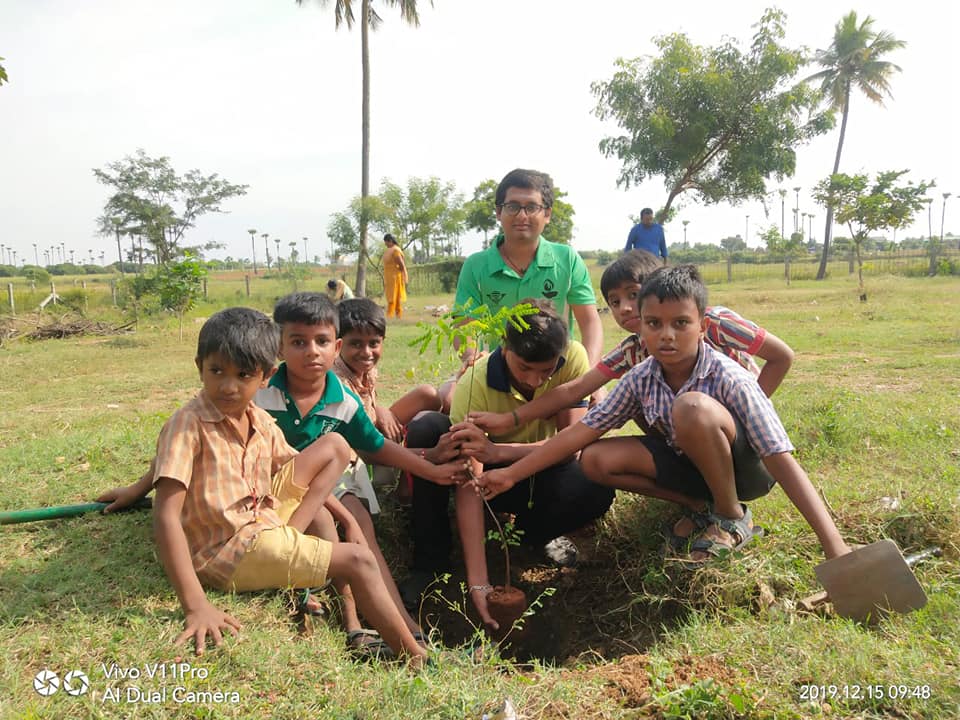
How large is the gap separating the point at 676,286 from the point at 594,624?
1450mm

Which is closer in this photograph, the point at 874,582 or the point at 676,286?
the point at 874,582

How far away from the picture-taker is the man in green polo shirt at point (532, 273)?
352 centimetres

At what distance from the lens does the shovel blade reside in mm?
2160

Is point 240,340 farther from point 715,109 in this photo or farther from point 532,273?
point 715,109

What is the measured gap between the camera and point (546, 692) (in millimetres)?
1939

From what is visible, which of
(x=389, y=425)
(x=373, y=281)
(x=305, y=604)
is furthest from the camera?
(x=373, y=281)

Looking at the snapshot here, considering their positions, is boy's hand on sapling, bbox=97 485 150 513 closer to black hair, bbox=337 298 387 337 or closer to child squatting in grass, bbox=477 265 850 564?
black hair, bbox=337 298 387 337

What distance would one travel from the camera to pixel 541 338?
109 inches

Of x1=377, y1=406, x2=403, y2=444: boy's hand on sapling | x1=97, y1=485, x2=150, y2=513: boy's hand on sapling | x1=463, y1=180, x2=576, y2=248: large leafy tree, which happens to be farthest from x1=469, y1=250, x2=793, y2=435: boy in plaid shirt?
x1=463, y1=180, x2=576, y2=248: large leafy tree

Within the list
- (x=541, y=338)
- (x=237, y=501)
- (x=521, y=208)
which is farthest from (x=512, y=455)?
(x=521, y=208)

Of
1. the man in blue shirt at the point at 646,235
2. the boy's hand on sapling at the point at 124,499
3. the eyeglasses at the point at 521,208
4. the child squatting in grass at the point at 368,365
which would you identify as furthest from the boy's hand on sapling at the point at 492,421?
the man in blue shirt at the point at 646,235

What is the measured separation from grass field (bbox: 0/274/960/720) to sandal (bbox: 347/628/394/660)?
4.3 inches

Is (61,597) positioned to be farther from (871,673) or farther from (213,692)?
(871,673)

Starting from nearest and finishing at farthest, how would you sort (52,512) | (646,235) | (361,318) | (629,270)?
(52,512), (629,270), (361,318), (646,235)
